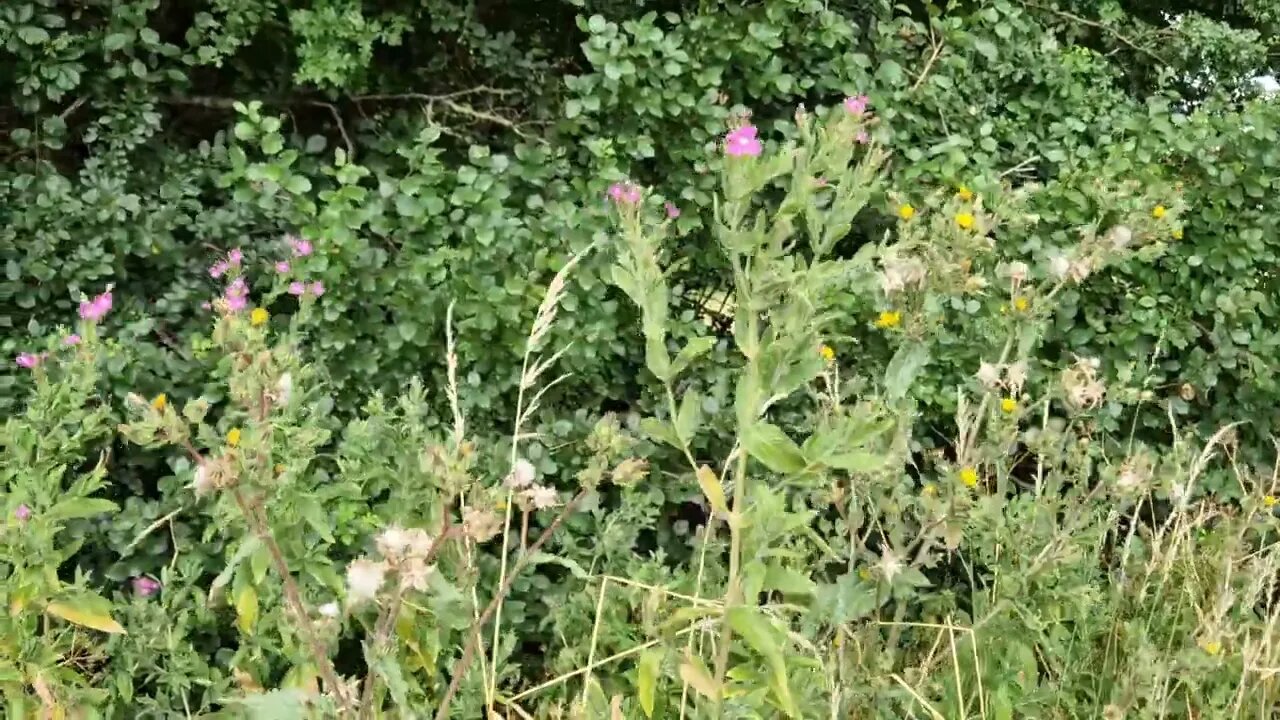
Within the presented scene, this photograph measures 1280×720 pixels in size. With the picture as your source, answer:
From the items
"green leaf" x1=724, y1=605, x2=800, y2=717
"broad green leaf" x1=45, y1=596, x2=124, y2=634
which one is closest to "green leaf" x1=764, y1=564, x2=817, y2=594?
"green leaf" x1=724, y1=605, x2=800, y2=717

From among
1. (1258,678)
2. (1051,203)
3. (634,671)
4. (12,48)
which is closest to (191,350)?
(12,48)

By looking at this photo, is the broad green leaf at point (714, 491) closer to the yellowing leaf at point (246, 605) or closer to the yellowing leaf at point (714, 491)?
the yellowing leaf at point (714, 491)

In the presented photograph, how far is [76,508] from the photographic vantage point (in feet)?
5.82

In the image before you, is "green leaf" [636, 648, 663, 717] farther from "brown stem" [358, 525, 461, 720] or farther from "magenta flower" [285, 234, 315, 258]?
"magenta flower" [285, 234, 315, 258]

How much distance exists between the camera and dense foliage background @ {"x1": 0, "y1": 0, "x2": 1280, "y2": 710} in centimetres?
232

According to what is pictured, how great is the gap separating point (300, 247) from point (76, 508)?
743 millimetres

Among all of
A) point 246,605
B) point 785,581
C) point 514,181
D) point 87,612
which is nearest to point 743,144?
point 785,581

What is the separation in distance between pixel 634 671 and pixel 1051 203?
1669 mm

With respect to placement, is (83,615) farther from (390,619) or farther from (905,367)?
(905,367)

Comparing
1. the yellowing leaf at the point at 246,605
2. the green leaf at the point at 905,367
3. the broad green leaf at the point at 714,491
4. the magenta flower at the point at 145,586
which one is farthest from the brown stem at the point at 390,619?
the magenta flower at the point at 145,586

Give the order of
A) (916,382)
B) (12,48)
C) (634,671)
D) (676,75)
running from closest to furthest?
(634,671), (12,48), (676,75), (916,382)

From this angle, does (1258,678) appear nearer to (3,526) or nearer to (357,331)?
(357,331)

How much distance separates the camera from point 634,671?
2078mm

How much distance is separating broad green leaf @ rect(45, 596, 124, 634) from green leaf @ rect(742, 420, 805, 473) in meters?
1.18
